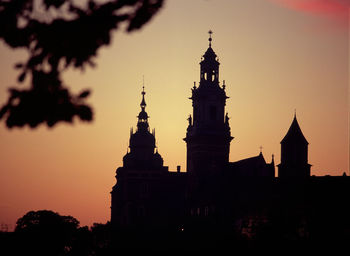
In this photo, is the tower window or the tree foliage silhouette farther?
the tower window

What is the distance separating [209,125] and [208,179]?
717 cm

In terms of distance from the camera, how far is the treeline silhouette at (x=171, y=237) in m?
57.5

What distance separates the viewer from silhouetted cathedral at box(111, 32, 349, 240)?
87.3m

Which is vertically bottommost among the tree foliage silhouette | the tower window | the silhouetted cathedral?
the tree foliage silhouette

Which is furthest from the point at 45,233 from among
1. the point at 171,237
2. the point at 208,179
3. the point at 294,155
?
the point at 294,155

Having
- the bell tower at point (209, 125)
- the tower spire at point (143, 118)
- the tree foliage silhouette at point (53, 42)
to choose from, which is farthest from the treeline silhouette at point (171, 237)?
the tree foliage silhouette at point (53, 42)

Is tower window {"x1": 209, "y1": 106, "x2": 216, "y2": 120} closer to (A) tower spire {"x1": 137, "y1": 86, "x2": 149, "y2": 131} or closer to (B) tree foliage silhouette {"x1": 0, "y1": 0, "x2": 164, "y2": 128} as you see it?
(A) tower spire {"x1": 137, "y1": 86, "x2": 149, "y2": 131}

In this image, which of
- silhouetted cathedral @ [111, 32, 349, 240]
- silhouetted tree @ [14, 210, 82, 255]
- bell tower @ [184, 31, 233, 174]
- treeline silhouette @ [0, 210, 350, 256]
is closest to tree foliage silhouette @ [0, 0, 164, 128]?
treeline silhouette @ [0, 210, 350, 256]

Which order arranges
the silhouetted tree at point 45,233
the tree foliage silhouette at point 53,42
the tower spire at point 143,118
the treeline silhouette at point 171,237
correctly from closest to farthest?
the tree foliage silhouette at point 53,42
the treeline silhouette at point 171,237
the silhouetted tree at point 45,233
the tower spire at point 143,118

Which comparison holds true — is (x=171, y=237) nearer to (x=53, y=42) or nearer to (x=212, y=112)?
(x=212, y=112)

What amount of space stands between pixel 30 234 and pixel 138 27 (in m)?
89.5

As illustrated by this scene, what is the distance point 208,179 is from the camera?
10388 centimetres

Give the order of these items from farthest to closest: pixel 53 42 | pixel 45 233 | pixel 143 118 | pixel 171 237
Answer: pixel 143 118
pixel 45 233
pixel 171 237
pixel 53 42

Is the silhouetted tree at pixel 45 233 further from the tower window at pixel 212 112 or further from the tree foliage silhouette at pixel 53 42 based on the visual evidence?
the tree foliage silhouette at pixel 53 42
